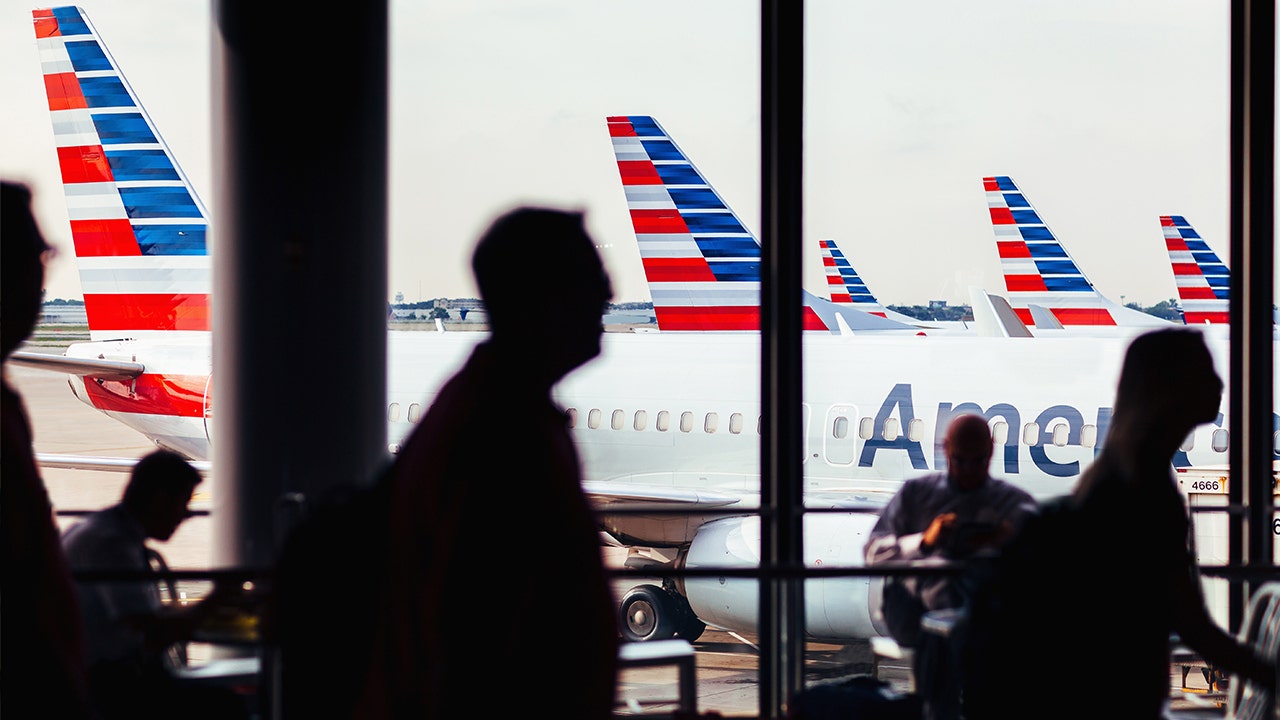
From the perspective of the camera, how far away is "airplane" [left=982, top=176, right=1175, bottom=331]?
57.3 ft

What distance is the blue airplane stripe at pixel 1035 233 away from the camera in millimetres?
18047

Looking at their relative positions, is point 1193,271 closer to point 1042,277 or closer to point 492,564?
point 1042,277

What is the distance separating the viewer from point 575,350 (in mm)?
1184

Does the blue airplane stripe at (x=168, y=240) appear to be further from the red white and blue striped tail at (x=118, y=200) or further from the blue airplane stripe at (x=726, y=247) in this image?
the blue airplane stripe at (x=726, y=247)

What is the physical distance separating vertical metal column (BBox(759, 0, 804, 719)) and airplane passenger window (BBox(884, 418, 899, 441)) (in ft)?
20.4

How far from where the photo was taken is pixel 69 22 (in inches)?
465

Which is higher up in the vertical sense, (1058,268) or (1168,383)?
(1058,268)

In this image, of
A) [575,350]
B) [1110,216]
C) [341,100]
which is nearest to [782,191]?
[341,100]

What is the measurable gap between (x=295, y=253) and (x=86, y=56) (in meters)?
10.5

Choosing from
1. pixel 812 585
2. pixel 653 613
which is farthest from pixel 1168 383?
pixel 653 613

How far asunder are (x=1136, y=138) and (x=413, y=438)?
8411mm

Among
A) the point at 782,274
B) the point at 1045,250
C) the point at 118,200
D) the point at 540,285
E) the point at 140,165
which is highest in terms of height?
the point at 140,165

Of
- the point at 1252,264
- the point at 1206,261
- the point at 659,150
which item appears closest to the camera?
the point at 1252,264

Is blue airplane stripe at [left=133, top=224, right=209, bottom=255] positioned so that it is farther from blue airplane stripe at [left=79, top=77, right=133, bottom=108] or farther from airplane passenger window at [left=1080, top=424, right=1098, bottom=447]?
airplane passenger window at [left=1080, top=424, right=1098, bottom=447]
